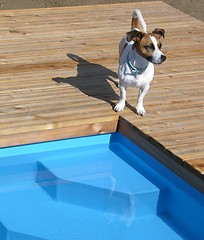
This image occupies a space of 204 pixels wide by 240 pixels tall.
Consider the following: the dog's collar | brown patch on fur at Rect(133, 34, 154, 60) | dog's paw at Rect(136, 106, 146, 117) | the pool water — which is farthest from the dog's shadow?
brown patch on fur at Rect(133, 34, 154, 60)

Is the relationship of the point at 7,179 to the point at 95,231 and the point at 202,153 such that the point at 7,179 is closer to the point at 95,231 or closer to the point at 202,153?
the point at 95,231

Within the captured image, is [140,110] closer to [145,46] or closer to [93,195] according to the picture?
[145,46]

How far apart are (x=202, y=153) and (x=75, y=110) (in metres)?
1.38

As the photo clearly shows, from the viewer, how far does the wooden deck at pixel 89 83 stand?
577 centimetres

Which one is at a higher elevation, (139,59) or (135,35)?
(135,35)

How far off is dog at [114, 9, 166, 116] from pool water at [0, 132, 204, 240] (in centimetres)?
54

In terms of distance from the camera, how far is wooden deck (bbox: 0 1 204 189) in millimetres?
5770

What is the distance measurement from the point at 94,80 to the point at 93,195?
66.7 inches

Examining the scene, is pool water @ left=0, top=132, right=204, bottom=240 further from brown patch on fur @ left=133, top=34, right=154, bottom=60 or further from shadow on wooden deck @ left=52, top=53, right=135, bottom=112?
brown patch on fur @ left=133, top=34, right=154, bottom=60

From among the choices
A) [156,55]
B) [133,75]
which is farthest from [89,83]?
[156,55]

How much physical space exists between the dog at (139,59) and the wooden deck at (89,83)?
293 mm

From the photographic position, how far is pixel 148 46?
5.42m

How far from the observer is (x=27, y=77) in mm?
6805

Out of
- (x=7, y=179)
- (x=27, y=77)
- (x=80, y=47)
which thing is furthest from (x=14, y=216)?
(x=80, y=47)
